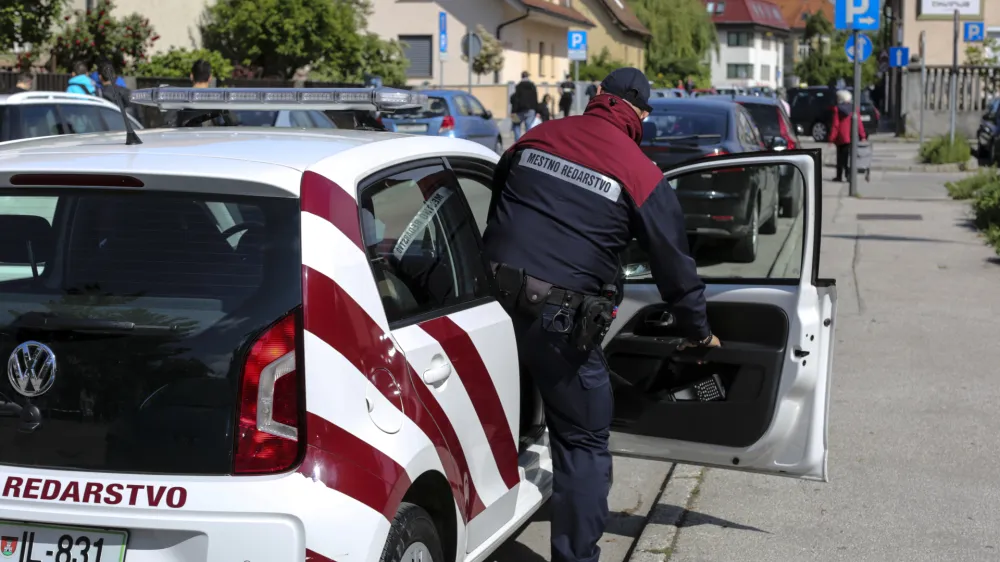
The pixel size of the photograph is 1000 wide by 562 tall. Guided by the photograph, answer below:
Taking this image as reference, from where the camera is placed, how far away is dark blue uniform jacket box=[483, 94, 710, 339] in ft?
13.6

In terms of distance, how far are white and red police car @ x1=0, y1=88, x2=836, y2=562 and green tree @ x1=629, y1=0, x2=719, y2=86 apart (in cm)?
7062

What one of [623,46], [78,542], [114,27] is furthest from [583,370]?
[623,46]

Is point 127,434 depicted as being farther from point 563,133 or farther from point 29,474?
point 563,133

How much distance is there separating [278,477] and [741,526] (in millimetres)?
2759

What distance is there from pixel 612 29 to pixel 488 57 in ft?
74.2

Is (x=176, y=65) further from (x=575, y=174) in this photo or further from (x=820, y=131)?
(x=575, y=174)

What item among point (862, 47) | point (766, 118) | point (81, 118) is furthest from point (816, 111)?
point (81, 118)

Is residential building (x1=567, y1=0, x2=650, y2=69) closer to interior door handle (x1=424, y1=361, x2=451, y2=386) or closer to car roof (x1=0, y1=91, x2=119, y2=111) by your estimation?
car roof (x1=0, y1=91, x2=119, y2=111)

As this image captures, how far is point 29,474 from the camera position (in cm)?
306

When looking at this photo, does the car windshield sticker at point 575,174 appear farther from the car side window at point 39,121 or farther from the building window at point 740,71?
the building window at point 740,71

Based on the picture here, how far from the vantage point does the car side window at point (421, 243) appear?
11.3 ft

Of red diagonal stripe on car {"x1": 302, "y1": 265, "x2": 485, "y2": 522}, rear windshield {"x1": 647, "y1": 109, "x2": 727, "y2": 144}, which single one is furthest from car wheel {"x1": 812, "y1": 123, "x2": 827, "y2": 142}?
red diagonal stripe on car {"x1": 302, "y1": 265, "x2": 485, "y2": 522}

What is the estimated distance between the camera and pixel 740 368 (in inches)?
191

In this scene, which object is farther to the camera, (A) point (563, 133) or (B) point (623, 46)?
(B) point (623, 46)
